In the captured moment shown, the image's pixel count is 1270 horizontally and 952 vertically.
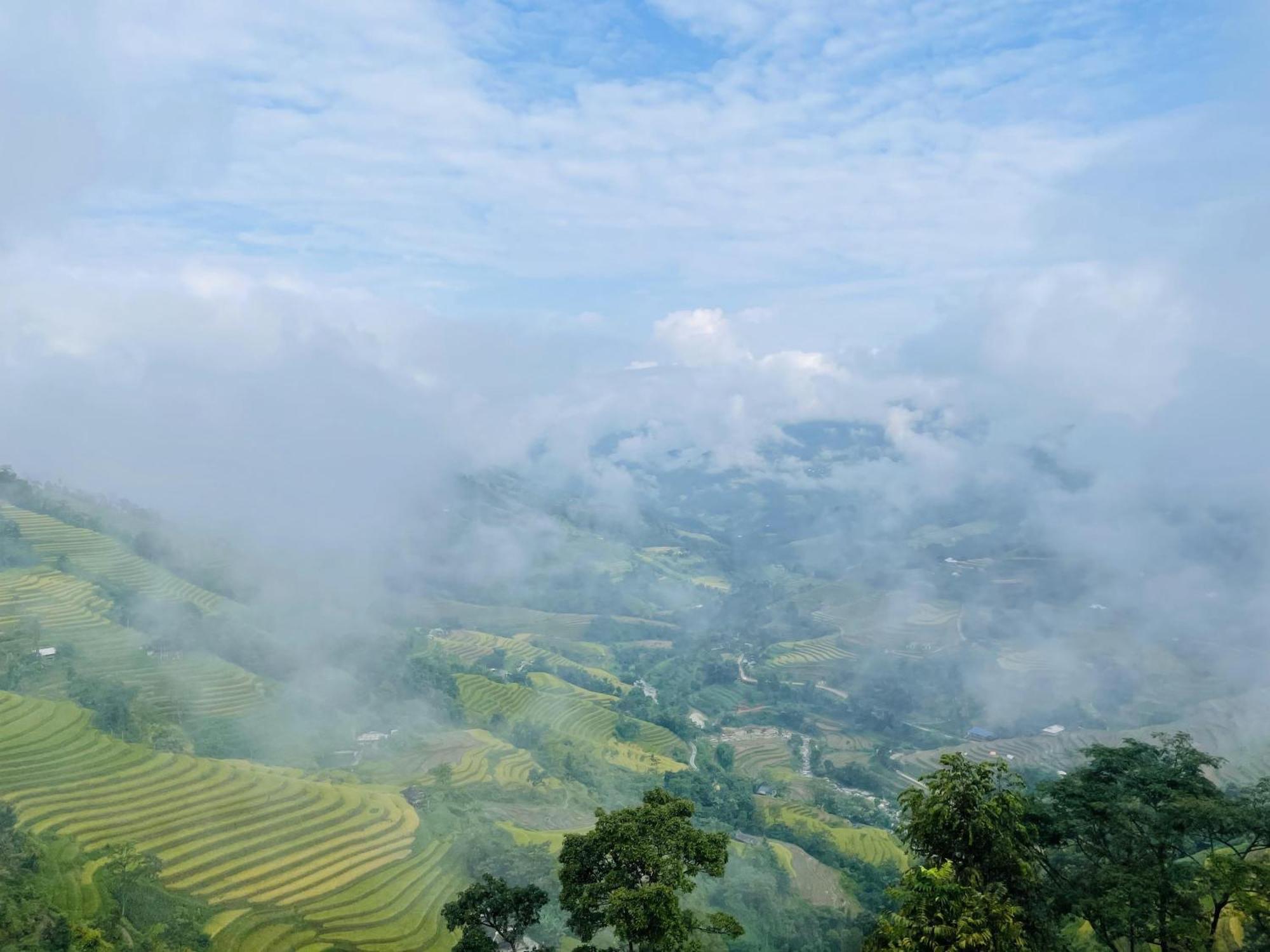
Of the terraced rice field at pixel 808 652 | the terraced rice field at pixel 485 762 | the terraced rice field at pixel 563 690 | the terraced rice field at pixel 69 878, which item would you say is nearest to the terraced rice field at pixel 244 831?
the terraced rice field at pixel 69 878

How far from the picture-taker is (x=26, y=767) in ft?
145

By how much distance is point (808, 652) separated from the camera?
460 feet

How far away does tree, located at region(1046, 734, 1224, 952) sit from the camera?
15.5 meters

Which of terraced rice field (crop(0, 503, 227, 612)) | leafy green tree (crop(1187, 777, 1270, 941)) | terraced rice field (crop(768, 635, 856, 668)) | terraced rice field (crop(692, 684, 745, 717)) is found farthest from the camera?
terraced rice field (crop(768, 635, 856, 668))

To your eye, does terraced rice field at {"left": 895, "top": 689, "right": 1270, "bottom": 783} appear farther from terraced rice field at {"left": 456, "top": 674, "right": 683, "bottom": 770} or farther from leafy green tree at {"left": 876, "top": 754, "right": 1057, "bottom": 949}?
leafy green tree at {"left": 876, "top": 754, "right": 1057, "bottom": 949}

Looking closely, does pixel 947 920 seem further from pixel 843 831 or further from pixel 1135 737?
pixel 1135 737

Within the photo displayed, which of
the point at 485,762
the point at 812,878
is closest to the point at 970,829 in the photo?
the point at 812,878

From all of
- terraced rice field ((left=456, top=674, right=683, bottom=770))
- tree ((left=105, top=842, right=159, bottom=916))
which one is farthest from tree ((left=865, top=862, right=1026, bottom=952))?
terraced rice field ((left=456, top=674, right=683, bottom=770))

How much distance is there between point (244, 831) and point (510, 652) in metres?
82.8

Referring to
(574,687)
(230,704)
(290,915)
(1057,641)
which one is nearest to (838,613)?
(1057,641)

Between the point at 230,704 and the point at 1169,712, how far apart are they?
11913 centimetres

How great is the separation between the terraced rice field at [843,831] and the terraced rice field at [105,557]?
242 feet

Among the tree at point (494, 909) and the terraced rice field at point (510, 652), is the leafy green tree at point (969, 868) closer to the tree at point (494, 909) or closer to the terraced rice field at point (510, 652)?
the tree at point (494, 909)

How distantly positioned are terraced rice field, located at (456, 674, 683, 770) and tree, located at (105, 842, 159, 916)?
52.4m
